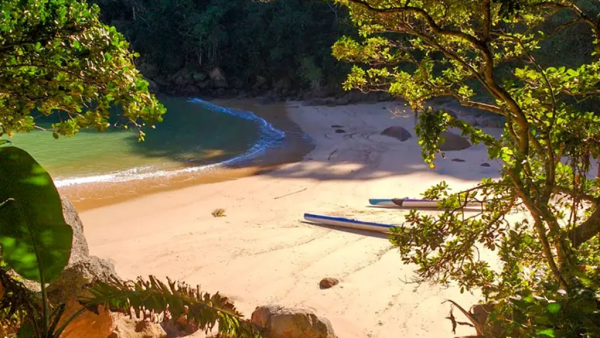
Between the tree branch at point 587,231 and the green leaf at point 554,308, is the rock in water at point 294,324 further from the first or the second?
the green leaf at point 554,308

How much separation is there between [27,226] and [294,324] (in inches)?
120

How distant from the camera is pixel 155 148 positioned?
17.4m

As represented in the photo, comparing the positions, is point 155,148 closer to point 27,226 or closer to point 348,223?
point 348,223

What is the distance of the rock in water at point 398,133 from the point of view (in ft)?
56.9

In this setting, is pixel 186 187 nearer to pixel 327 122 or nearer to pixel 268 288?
pixel 268 288

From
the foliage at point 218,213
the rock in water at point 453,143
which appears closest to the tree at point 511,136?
the foliage at point 218,213

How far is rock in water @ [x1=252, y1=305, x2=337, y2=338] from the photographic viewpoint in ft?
15.9

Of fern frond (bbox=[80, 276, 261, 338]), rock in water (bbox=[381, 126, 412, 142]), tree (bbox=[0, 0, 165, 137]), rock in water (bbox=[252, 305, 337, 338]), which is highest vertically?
tree (bbox=[0, 0, 165, 137])

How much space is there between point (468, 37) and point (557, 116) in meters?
0.88

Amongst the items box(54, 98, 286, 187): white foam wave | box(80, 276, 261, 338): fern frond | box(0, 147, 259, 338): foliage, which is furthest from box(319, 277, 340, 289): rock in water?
box(54, 98, 286, 187): white foam wave

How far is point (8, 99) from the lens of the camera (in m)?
3.18

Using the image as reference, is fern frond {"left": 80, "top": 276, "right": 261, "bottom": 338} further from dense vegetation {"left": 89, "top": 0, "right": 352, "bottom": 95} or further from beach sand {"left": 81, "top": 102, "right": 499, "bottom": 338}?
dense vegetation {"left": 89, "top": 0, "right": 352, "bottom": 95}

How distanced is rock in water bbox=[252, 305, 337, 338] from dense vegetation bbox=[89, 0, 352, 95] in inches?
851

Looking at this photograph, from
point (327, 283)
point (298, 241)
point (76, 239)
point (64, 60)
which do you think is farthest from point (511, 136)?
point (298, 241)
